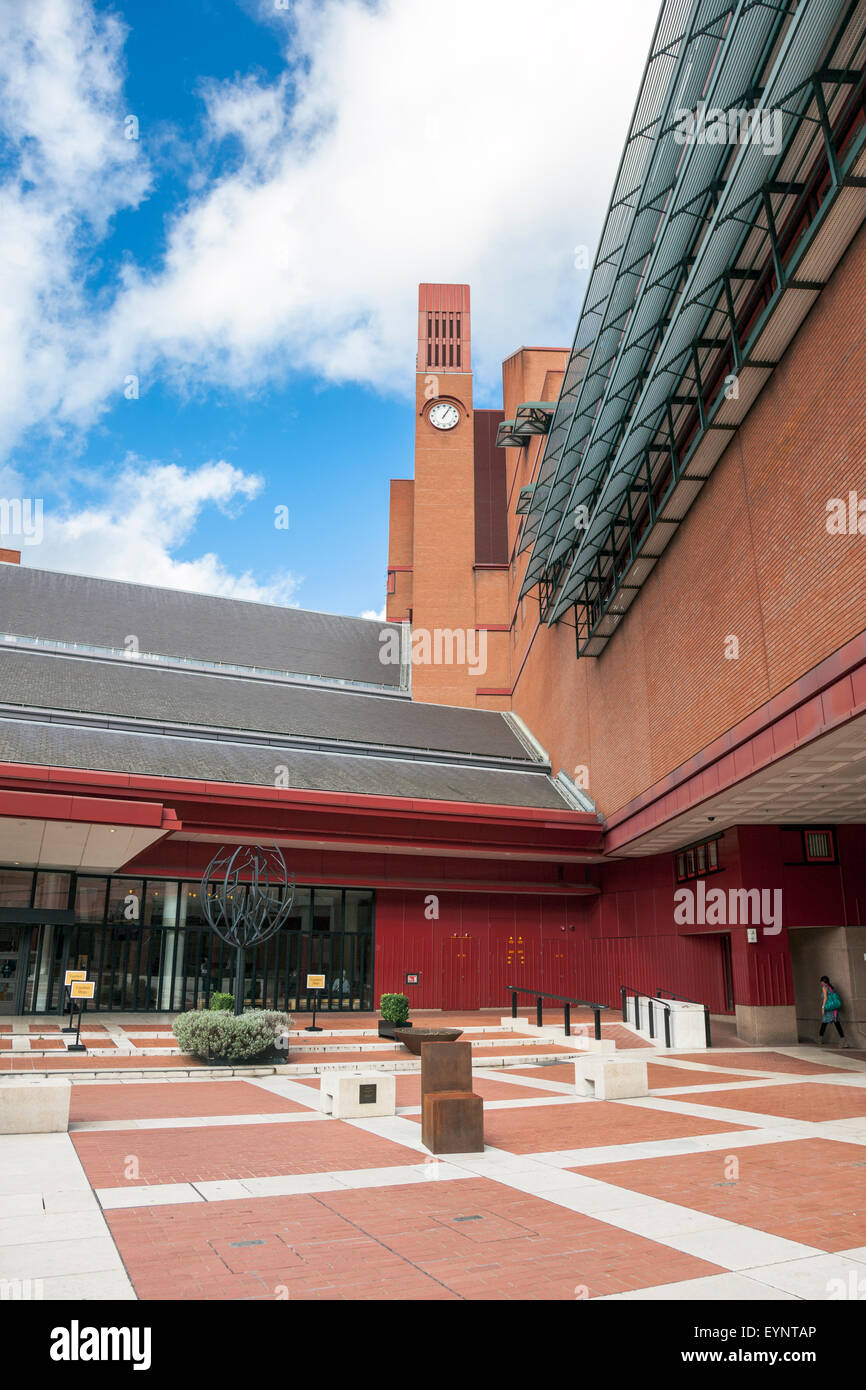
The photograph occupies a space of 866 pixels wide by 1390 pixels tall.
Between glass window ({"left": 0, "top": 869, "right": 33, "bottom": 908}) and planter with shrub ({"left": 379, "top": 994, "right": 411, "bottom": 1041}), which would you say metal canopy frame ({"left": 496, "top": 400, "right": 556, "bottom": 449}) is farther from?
glass window ({"left": 0, "top": 869, "right": 33, "bottom": 908})

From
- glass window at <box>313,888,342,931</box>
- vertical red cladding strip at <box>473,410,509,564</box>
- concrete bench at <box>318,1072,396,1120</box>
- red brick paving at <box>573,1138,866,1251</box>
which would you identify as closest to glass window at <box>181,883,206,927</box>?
glass window at <box>313,888,342,931</box>

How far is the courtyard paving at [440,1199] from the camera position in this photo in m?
5.29

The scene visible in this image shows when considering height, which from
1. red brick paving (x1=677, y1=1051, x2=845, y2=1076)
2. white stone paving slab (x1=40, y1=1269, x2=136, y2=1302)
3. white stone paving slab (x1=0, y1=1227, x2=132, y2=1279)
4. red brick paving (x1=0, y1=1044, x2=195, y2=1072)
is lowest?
red brick paving (x1=677, y1=1051, x2=845, y2=1076)

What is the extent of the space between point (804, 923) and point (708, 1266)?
16.3 metres

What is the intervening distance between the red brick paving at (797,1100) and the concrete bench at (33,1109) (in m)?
8.04

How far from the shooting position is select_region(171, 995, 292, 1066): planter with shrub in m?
15.6

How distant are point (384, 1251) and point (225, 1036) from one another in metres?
10.6

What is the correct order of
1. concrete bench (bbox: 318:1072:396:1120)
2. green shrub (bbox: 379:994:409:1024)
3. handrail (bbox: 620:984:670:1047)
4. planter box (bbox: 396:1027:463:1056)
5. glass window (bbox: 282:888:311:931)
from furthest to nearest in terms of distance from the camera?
glass window (bbox: 282:888:311:931)
handrail (bbox: 620:984:670:1047)
green shrub (bbox: 379:994:409:1024)
planter box (bbox: 396:1027:463:1056)
concrete bench (bbox: 318:1072:396:1120)

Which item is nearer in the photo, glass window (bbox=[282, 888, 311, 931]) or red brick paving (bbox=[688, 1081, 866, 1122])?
red brick paving (bbox=[688, 1081, 866, 1122])

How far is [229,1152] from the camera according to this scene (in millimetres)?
9094

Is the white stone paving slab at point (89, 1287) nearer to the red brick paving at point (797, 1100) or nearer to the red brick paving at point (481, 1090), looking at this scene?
the red brick paving at point (481, 1090)

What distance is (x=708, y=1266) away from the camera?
557cm


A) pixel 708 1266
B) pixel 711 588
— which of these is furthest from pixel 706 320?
pixel 708 1266

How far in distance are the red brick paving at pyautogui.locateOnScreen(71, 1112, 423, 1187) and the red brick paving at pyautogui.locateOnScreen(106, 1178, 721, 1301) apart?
4.01 ft
